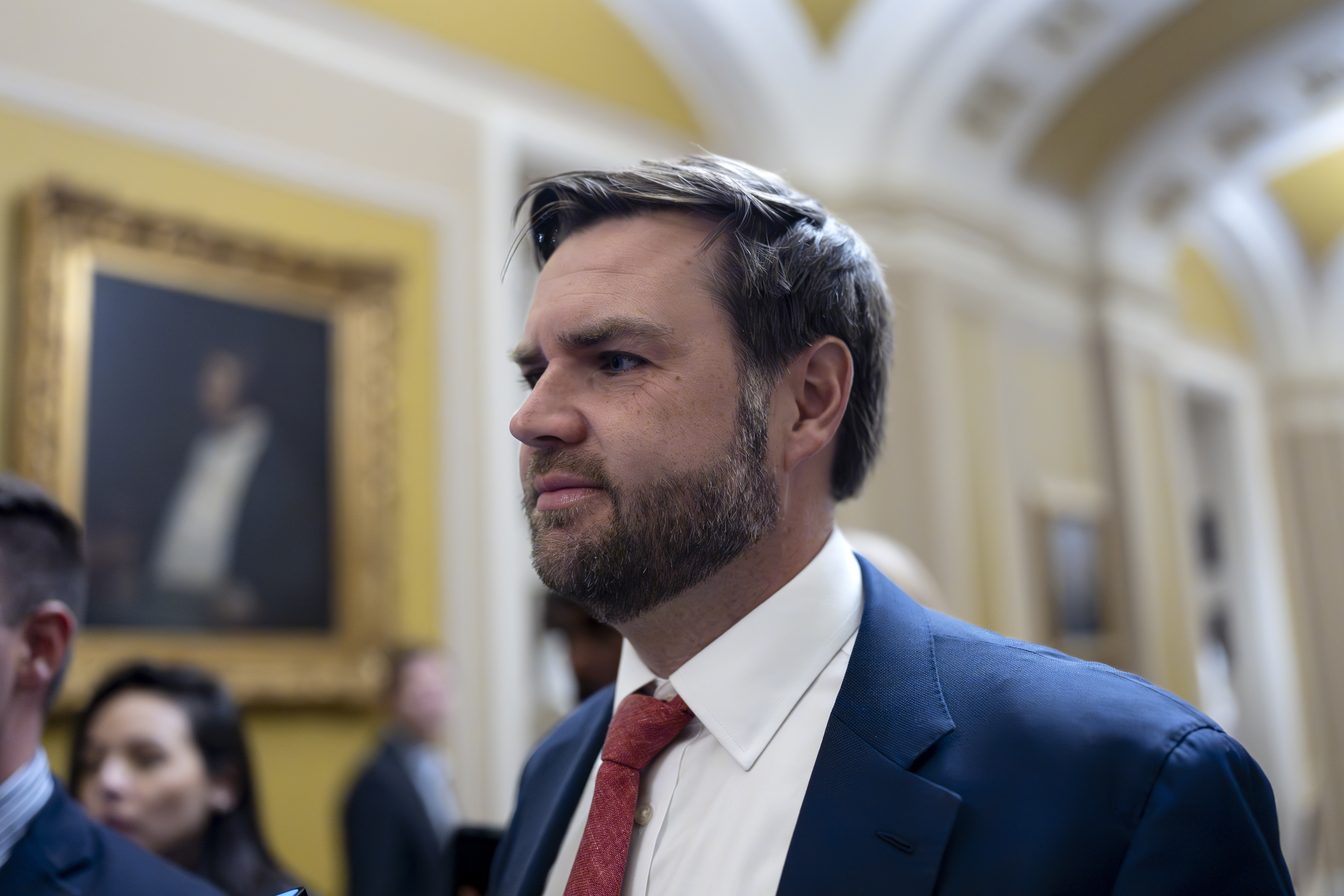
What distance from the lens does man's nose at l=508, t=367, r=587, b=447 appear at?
1677 millimetres

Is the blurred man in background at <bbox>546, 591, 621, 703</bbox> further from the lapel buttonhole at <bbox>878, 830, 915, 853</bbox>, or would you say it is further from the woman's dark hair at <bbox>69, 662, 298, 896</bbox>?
the lapel buttonhole at <bbox>878, 830, 915, 853</bbox>

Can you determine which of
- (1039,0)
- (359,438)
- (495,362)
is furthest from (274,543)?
(1039,0)

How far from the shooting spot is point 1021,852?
135 centimetres

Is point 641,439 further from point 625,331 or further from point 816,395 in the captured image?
point 816,395

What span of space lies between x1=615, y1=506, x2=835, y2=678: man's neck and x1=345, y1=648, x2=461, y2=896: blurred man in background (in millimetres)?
3031

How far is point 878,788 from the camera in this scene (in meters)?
1.46

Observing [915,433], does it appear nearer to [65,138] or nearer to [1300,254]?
[65,138]

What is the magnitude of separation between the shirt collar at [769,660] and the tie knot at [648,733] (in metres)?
0.03

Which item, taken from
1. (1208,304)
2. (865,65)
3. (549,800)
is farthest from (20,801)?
(1208,304)

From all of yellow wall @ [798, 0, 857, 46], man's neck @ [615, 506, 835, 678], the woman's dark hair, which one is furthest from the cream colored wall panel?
man's neck @ [615, 506, 835, 678]

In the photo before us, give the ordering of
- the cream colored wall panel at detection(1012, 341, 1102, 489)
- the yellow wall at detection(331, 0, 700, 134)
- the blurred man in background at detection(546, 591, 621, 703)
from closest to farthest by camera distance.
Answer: the blurred man in background at detection(546, 591, 621, 703) → the yellow wall at detection(331, 0, 700, 134) → the cream colored wall panel at detection(1012, 341, 1102, 489)

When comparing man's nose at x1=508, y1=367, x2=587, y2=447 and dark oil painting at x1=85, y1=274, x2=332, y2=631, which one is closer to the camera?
man's nose at x1=508, y1=367, x2=587, y2=447

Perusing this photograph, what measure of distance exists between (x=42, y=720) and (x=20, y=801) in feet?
0.65

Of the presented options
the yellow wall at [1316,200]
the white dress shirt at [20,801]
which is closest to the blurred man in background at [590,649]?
the white dress shirt at [20,801]
